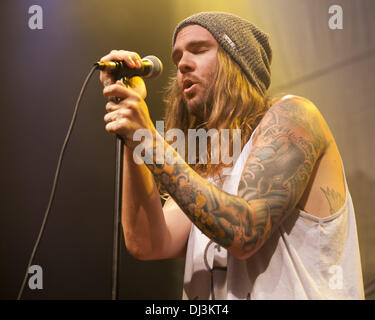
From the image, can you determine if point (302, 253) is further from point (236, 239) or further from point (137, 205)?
point (137, 205)

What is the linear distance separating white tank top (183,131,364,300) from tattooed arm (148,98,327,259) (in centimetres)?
11

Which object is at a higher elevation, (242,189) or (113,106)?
(113,106)

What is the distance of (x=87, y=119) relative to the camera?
1.80 metres

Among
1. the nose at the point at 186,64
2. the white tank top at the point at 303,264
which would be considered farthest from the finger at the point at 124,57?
the white tank top at the point at 303,264

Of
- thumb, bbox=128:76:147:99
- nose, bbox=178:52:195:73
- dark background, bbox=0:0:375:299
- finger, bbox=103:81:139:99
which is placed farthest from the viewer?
dark background, bbox=0:0:375:299

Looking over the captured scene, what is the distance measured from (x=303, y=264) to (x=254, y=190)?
25 cm

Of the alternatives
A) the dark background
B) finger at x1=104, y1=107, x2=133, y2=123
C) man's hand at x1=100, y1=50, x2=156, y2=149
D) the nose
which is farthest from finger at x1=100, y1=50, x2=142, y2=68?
the dark background

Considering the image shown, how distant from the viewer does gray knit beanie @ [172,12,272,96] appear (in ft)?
4.25

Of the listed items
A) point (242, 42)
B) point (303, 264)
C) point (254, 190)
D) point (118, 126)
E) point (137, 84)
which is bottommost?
point (303, 264)

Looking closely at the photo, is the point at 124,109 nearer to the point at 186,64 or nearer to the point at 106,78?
the point at 106,78

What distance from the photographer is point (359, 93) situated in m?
1.72

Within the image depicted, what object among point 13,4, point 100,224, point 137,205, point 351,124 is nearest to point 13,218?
point 100,224

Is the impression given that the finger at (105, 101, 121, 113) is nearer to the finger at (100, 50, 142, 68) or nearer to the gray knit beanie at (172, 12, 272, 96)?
the finger at (100, 50, 142, 68)

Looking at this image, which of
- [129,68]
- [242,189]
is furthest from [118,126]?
[242,189]
